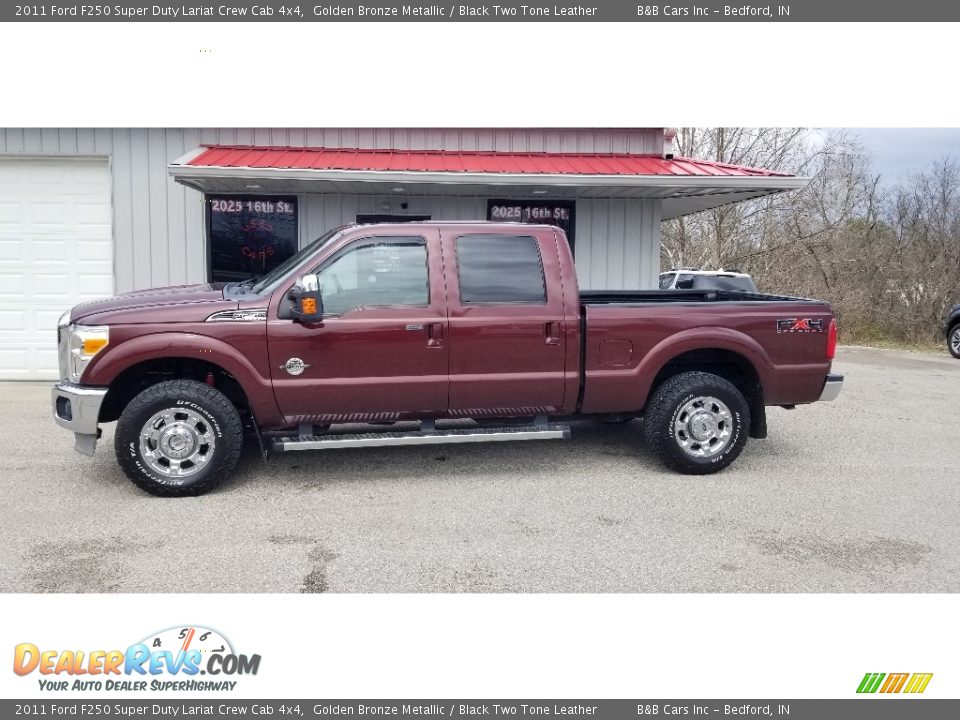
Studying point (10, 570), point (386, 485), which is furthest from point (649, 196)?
point (10, 570)

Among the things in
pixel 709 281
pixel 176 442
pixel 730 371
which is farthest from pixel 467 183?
pixel 709 281

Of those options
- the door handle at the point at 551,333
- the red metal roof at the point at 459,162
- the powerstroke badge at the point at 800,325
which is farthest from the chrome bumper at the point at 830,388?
the red metal roof at the point at 459,162

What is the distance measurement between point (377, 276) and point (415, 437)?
1.31 m

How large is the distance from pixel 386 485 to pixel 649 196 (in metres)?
7.10

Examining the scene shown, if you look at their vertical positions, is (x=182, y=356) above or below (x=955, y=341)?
above

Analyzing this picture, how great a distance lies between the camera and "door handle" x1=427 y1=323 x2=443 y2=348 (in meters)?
5.64

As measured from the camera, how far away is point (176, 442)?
5348 mm

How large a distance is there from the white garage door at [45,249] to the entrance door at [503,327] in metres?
7.09

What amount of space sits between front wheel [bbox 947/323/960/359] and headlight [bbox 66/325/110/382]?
684 inches

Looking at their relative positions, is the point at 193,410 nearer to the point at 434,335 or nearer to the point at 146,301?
the point at 146,301

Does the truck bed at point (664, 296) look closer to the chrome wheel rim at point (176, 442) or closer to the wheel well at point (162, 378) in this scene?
the wheel well at point (162, 378)

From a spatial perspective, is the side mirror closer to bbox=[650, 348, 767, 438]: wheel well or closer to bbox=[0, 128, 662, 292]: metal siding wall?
bbox=[650, 348, 767, 438]: wheel well

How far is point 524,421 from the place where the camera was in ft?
20.2

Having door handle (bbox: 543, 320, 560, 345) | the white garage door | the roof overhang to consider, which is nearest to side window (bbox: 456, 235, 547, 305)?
door handle (bbox: 543, 320, 560, 345)
